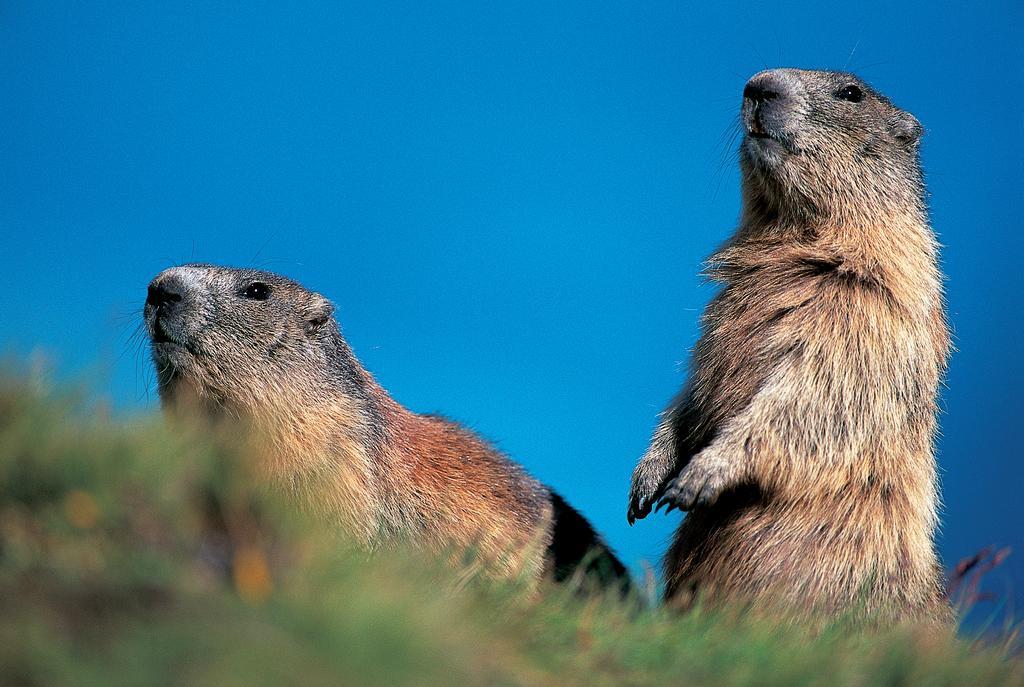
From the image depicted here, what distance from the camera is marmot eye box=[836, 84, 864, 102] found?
6.43 metres

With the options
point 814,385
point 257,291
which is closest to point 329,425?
point 257,291

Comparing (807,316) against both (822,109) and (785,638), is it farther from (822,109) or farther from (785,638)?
(785,638)

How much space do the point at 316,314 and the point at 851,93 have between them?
3.73m

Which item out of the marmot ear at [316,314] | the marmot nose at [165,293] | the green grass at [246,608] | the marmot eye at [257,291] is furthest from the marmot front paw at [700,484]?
the marmot nose at [165,293]

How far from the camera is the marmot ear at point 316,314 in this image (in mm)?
6336

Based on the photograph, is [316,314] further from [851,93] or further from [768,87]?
[851,93]

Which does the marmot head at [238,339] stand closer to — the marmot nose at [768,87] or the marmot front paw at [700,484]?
the marmot front paw at [700,484]

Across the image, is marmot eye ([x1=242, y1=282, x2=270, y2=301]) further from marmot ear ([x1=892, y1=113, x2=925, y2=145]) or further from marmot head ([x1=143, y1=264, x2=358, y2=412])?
marmot ear ([x1=892, y1=113, x2=925, y2=145])

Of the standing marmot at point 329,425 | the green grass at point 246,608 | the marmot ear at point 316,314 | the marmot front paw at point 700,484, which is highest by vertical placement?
the marmot ear at point 316,314

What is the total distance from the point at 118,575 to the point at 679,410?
4274mm

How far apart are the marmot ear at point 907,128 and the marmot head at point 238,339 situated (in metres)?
3.88

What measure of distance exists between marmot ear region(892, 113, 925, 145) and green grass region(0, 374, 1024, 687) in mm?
3518

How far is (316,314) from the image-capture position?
6363 mm

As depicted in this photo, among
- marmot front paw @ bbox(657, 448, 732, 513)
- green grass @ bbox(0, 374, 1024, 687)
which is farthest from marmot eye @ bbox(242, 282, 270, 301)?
marmot front paw @ bbox(657, 448, 732, 513)
